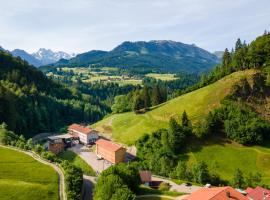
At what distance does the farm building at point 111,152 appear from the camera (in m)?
108

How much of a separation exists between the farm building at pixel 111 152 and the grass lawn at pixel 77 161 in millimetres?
8224

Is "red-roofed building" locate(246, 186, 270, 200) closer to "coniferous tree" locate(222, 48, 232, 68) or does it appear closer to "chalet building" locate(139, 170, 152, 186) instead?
"chalet building" locate(139, 170, 152, 186)

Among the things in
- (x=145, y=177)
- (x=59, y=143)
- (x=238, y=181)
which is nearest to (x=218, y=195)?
(x=238, y=181)

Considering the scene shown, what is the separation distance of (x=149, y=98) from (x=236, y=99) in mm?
48329

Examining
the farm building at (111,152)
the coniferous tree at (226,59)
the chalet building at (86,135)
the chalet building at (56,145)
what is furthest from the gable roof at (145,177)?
the coniferous tree at (226,59)

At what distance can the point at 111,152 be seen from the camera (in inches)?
4301

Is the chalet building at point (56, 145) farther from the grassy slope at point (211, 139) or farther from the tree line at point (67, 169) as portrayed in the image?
the grassy slope at point (211, 139)

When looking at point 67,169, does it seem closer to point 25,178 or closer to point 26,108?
point 25,178

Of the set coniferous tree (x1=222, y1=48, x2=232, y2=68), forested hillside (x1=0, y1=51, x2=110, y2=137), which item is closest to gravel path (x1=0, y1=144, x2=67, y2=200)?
forested hillside (x1=0, y1=51, x2=110, y2=137)

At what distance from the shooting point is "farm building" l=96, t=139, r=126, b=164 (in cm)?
10800

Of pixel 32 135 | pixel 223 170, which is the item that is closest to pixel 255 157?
pixel 223 170

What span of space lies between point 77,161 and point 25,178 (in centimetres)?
4476

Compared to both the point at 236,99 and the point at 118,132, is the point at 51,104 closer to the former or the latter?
the point at 118,132

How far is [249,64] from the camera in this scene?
447 ft
